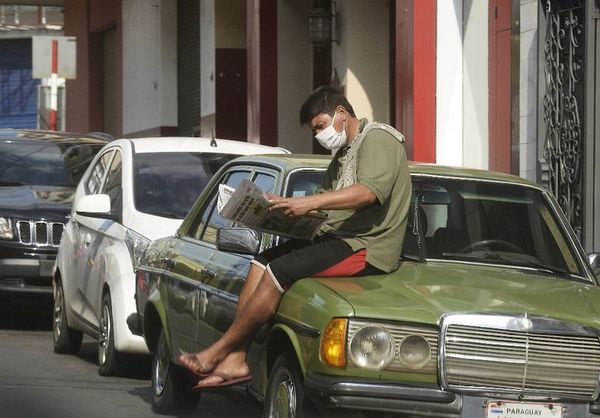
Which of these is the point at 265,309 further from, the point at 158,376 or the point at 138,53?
the point at 138,53

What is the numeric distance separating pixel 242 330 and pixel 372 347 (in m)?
0.91

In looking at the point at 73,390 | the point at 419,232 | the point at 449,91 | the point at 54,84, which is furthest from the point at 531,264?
→ the point at 54,84

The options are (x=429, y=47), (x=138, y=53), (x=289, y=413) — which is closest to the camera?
(x=289, y=413)

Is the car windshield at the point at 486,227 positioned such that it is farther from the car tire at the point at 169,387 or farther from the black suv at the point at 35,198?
the black suv at the point at 35,198

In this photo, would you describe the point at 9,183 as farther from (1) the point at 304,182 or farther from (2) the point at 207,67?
(2) the point at 207,67

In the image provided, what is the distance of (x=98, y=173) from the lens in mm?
12977

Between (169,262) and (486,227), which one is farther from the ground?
(486,227)

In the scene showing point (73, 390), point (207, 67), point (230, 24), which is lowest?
point (73, 390)

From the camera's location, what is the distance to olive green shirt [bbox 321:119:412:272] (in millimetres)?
7426

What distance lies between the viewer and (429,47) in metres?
17.1

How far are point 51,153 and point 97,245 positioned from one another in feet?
15.1

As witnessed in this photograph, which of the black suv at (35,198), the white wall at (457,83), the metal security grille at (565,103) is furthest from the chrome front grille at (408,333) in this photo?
the white wall at (457,83)

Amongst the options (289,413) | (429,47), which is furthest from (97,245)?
(429,47)

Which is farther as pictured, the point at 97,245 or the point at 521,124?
the point at 521,124
